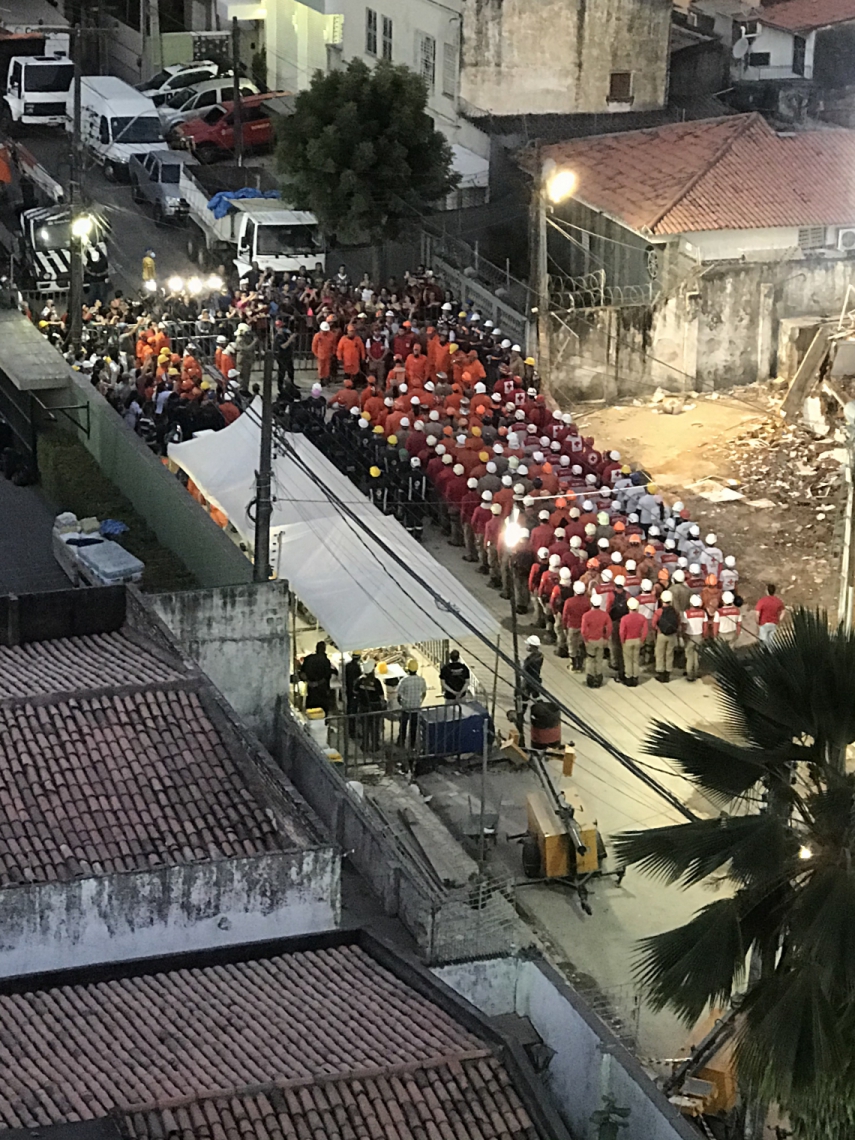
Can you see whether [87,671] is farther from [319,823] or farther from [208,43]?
[208,43]

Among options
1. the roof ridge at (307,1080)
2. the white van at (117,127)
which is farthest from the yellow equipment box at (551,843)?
the white van at (117,127)

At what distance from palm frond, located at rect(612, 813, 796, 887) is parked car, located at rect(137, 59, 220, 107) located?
3725cm

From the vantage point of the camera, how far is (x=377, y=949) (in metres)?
20.6

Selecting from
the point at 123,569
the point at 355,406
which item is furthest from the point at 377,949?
the point at 355,406

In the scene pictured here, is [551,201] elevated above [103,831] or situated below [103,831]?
above

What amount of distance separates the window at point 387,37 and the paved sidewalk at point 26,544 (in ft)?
63.0

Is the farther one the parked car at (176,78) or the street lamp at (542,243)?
the parked car at (176,78)

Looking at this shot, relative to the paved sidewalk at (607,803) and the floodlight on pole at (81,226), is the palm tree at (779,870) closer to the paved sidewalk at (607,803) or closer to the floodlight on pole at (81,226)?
the paved sidewalk at (607,803)

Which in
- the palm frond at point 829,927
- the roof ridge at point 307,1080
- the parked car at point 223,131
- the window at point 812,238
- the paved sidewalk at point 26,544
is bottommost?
the roof ridge at point 307,1080

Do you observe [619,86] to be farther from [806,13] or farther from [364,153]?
[364,153]

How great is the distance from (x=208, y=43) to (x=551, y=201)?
18103 mm

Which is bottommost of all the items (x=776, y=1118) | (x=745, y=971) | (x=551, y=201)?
(x=776, y=1118)

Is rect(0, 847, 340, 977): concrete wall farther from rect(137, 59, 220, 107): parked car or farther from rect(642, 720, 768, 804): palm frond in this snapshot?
rect(137, 59, 220, 107): parked car

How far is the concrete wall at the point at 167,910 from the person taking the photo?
66.3 ft
